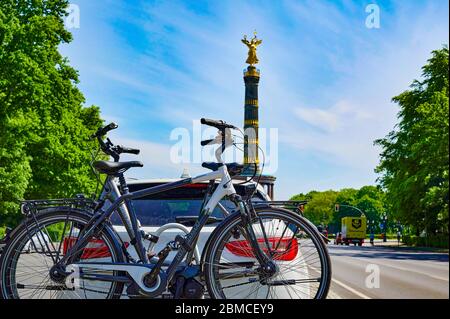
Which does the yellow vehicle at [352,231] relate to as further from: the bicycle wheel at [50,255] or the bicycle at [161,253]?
the bicycle wheel at [50,255]

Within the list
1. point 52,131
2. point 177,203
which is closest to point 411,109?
point 52,131

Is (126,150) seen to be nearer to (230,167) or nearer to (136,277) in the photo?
(230,167)

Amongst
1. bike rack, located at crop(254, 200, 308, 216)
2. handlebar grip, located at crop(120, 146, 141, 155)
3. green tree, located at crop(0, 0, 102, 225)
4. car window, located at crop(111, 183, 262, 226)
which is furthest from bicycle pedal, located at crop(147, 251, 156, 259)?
green tree, located at crop(0, 0, 102, 225)

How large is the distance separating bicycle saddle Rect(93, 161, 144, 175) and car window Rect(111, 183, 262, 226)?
10.3 inches

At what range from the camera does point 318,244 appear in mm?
3408

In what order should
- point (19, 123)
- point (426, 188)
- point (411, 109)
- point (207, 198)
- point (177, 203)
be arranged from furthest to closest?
point (411, 109) → point (19, 123) → point (177, 203) → point (207, 198) → point (426, 188)

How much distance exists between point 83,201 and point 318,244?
4.64 feet

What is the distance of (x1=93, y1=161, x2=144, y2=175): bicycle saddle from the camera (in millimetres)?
3717

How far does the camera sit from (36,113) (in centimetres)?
2447

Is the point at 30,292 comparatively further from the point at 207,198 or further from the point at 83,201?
the point at 207,198

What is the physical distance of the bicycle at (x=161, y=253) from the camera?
11.3 ft

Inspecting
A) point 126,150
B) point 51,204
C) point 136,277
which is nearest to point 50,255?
point 51,204

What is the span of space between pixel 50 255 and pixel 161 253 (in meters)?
0.69

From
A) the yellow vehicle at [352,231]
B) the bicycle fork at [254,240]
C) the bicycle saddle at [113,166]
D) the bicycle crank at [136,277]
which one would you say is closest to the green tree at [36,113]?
the bicycle saddle at [113,166]
